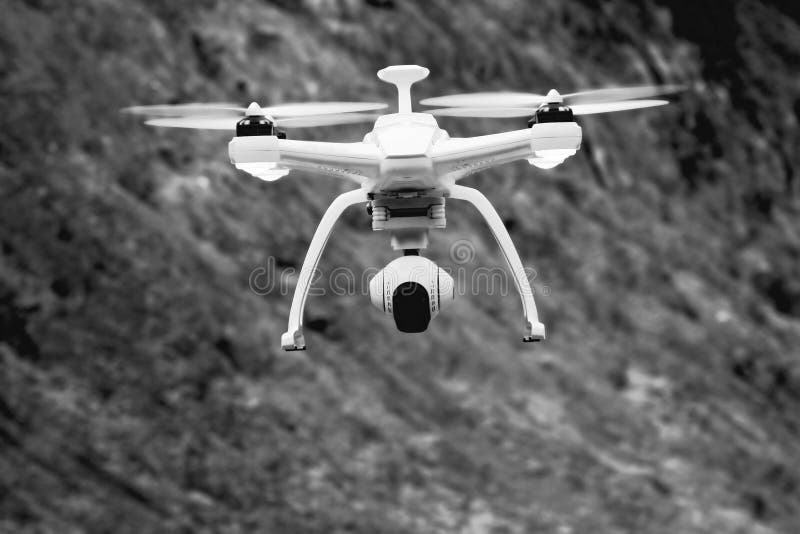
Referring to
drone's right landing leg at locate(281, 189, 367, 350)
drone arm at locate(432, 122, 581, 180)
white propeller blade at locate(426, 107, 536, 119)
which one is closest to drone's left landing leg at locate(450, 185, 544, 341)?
drone arm at locate(432, 122, 581, 180)

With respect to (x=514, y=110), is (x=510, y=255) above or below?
below

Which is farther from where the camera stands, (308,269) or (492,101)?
(308,269)

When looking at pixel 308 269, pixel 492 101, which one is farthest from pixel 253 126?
pixel 492 101

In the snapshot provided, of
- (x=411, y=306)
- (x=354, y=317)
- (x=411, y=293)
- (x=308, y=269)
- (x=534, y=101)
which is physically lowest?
(x=411, y=306)

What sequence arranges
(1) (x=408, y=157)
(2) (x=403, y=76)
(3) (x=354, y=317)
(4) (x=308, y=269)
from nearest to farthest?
(1) (x=408, y=157)
(4) (x=308, y=269)
(2) (x=403, y=76)
(3) (x=354, y=317)

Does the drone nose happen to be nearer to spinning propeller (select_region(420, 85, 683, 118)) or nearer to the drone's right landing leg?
spinning propeller (select_region(420, 85, 683, 118))

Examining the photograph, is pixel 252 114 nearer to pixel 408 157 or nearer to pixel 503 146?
pixel 408 157

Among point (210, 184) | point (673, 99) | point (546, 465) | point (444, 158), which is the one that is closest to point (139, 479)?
point (210, 184)
